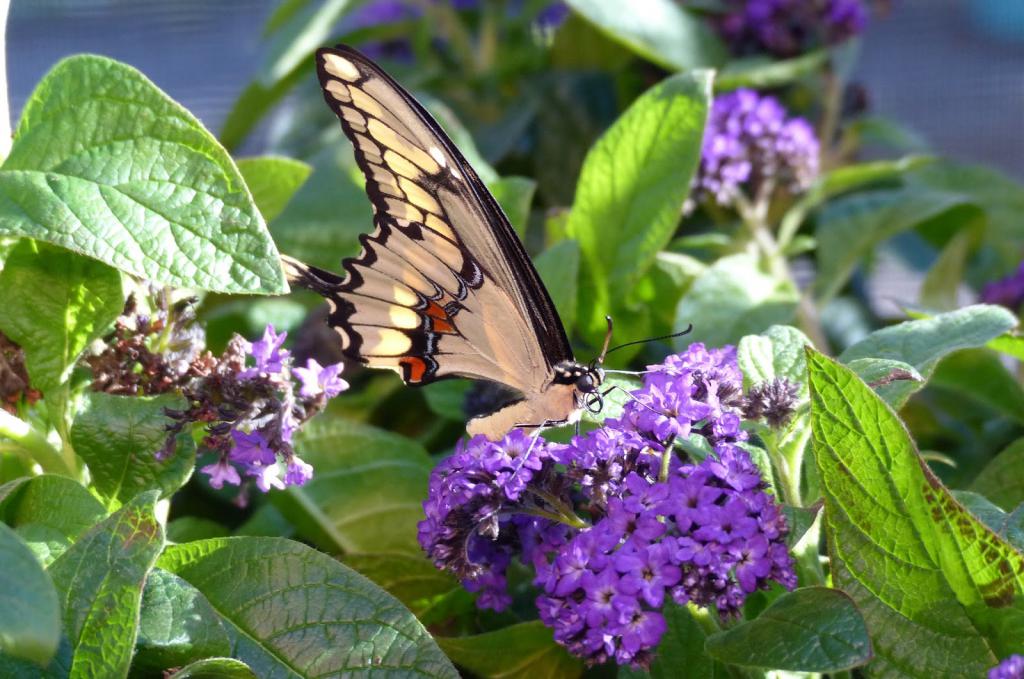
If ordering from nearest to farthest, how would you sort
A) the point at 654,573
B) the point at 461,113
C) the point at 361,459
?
the point at 654,573
the point at 361,459
the point at 461,113

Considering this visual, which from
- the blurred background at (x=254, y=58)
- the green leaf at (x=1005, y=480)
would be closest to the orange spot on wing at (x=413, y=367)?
the green leaf at (x=1005, y=480)

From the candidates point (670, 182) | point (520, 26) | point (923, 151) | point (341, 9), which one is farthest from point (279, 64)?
point (923, 151)

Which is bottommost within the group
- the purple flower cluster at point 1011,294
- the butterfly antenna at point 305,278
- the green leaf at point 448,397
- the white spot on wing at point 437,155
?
the purple flower cluster at point 1011,294

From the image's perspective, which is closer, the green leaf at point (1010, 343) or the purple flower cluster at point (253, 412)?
the purple flower cluster at point (253, 412)

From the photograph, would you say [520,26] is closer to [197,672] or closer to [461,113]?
[461,113]

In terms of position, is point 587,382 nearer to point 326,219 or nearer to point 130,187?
point 130,187

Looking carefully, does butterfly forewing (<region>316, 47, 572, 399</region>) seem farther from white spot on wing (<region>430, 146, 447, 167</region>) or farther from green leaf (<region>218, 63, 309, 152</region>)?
green leaf (<region>218, 63, 309, 152</region>)

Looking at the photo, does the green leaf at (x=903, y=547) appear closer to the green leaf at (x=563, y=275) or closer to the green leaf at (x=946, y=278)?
the green leaf at (x=563, y=275)
